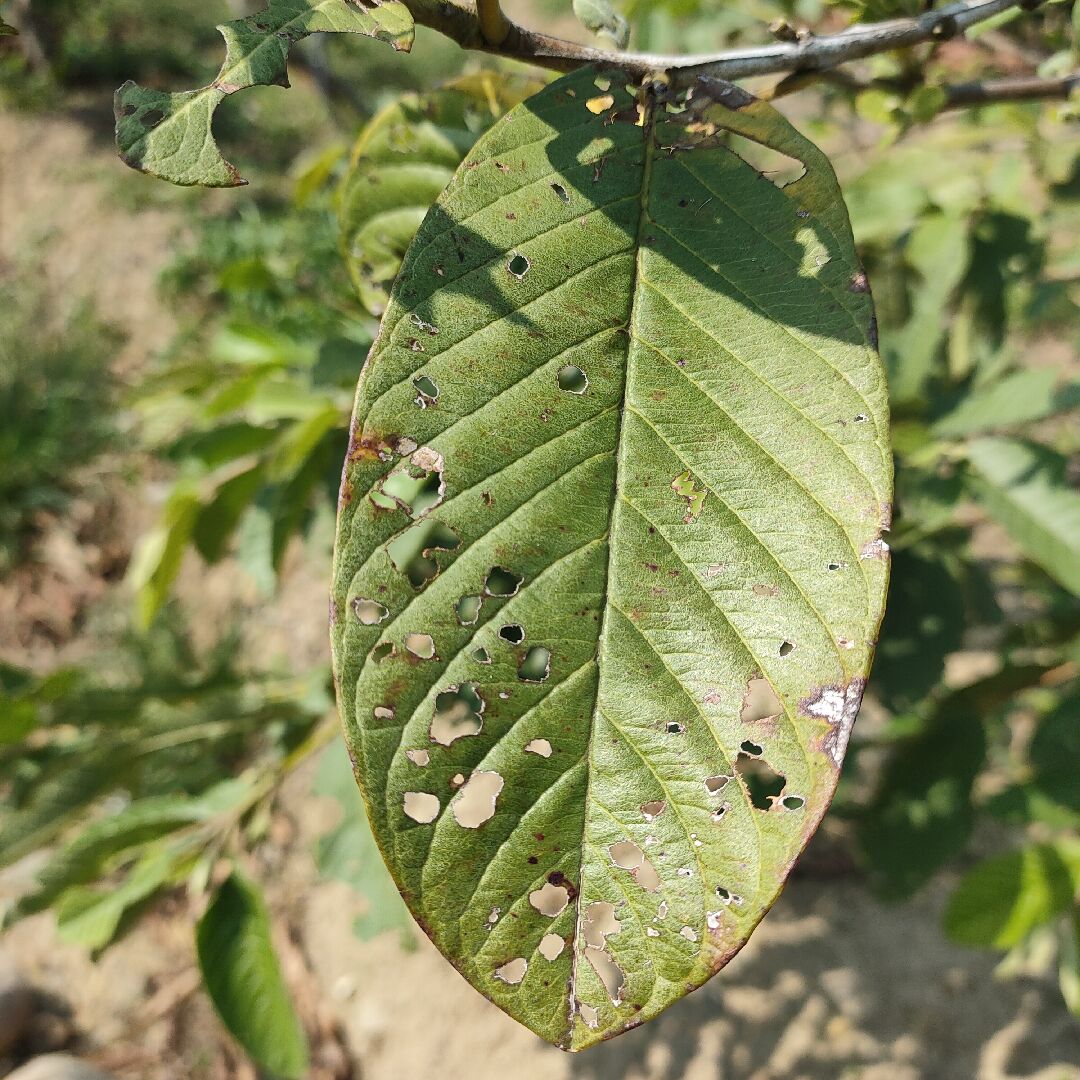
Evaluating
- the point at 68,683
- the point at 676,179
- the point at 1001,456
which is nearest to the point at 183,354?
the point at 68,683

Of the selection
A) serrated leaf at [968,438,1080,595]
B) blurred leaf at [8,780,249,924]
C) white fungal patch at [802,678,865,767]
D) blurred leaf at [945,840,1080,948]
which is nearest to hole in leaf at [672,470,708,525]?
white fungal patch at [802,678,865,767]

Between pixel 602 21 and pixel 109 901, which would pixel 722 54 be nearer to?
pixel 602 21

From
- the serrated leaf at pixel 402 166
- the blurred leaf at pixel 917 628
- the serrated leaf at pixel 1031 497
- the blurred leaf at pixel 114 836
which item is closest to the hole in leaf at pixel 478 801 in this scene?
the blurred leaf at pixel 114 836

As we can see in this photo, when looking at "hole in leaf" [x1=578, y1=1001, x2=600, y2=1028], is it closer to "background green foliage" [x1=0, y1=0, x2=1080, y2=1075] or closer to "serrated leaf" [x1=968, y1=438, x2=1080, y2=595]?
"background green foliage" [x1=0, y1=0, x2=1080, y2=1075]

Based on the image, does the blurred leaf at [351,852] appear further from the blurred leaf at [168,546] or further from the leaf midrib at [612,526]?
the leaf midrib at [612,526]

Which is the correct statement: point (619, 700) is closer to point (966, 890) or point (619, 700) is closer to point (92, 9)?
point (966, 890)
